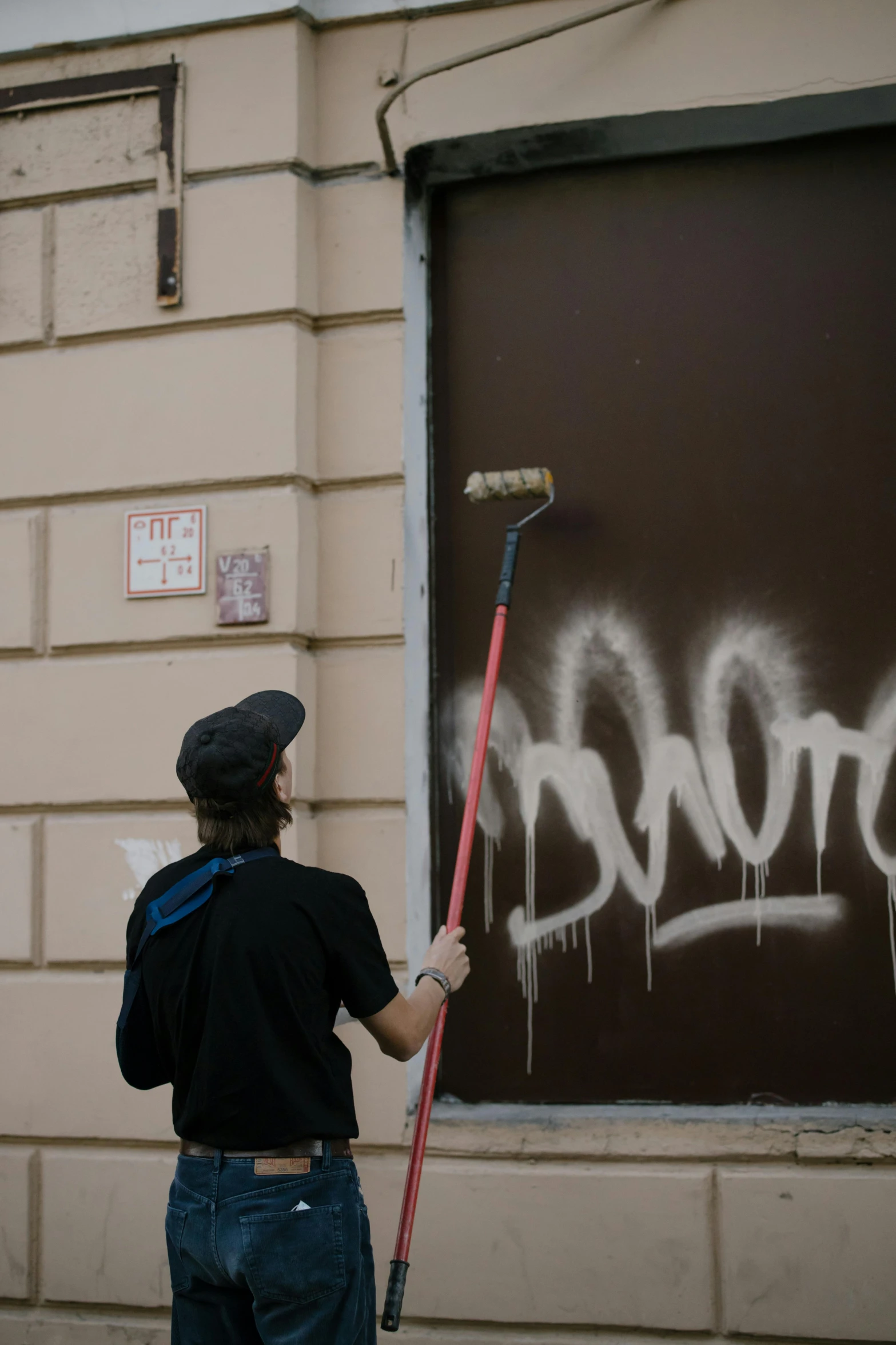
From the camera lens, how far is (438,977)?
2.26 metres

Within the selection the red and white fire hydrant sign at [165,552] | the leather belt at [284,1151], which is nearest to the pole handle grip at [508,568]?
the red and white fire hydrant sign at [165,552]

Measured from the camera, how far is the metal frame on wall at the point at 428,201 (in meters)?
3.34

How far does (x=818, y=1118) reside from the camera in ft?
10.2

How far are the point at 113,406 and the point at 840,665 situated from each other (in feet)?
7.31

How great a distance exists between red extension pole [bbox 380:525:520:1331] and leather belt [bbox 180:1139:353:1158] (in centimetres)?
34

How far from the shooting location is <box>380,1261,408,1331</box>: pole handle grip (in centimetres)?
237

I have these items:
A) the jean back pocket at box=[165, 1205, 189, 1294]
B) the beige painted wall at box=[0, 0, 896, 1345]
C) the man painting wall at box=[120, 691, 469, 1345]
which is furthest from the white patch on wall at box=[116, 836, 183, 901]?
the jean back pocket at box=[165, 1205, 189, 1294]

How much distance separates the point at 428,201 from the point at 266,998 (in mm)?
2596

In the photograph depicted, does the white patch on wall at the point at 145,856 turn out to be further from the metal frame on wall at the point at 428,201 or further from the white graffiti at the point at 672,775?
the white graffiti at the point at 672,775

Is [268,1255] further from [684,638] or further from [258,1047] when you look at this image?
[684,638]

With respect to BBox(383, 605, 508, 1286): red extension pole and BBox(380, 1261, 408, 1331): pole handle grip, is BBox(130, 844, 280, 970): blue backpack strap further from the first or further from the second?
BBox(380, 1261, 408, 1331): pole handle grip

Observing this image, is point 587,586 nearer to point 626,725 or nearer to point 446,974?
point 626,725

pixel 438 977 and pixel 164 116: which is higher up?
pixel 164 116

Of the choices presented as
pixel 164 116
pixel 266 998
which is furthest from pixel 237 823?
pixel 164 116
